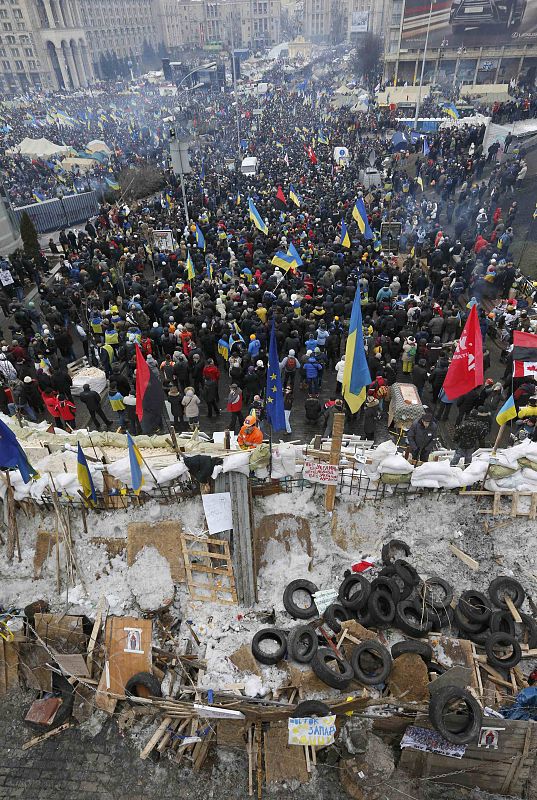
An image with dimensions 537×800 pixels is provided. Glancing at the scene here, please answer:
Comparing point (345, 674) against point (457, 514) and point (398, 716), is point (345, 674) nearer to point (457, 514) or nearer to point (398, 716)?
point (398, 716)

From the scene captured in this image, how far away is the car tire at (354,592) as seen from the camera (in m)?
7.60

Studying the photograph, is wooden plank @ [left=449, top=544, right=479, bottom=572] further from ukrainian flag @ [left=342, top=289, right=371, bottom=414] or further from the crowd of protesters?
ukrainian flag @ [left=342, top=289, right=371, bottom=414]

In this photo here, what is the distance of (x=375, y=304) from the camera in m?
15.4

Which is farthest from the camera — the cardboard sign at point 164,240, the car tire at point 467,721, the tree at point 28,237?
the cardboard sign at point 164,240

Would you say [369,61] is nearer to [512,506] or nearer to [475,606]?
[512,506]

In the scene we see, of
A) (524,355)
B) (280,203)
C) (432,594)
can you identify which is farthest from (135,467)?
(280,203)

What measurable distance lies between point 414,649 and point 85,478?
585 centimetres

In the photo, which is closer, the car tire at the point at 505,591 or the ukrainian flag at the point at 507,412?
the car tire at the point at 505,591

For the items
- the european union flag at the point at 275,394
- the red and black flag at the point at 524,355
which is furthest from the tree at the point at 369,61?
the european union flag at the point at 275,394

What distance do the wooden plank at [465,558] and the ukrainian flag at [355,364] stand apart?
117 inches

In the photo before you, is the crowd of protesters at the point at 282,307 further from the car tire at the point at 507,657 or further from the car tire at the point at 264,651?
the car tire at the point at 507,657

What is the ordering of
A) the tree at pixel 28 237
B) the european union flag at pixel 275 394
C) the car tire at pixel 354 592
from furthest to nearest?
1. the tree at pixel 28 237
2. the european union flag at pixel 275 394
3. the car tire at pixel 354 592

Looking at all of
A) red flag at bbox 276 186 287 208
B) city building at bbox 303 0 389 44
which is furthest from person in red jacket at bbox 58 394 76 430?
city building at bbox 303 0 389 44

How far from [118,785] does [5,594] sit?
3.78 meters
